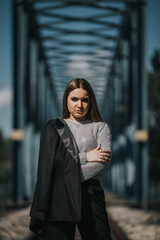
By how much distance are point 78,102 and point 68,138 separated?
25cm

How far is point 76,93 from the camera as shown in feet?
9.25

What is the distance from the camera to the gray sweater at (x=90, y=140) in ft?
8.78

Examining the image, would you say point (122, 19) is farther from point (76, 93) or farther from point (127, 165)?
point (76, 93)

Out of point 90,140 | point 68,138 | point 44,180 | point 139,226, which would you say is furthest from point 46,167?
point 139,226

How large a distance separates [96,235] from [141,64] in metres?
9.07

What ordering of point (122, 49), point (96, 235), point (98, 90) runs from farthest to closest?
point (98, 90) → point (122, 49) → point (96, 235)

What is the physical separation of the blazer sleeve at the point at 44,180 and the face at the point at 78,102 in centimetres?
19

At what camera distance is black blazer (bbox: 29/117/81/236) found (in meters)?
2.60

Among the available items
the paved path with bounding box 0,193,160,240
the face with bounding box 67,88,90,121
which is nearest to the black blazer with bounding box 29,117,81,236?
the face with bounding box 67,88,90,121

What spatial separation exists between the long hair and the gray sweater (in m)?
0.05

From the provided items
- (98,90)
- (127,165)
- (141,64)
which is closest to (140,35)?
(141,64)

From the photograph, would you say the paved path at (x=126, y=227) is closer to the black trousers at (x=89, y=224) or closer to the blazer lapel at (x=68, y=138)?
the black trousers at (x=89, y=224)

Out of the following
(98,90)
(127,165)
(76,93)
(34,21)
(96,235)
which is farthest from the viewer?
(98,90)

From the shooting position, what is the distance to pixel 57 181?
266 centimetres
